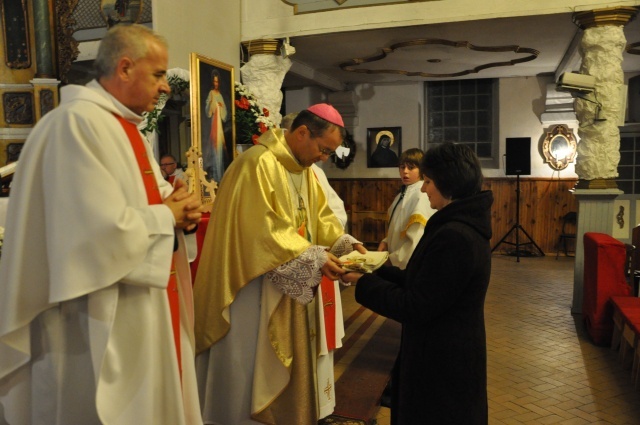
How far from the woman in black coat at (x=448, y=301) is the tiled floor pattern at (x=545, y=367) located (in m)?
1.55

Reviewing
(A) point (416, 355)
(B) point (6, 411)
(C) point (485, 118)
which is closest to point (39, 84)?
(B) point (6, 411)

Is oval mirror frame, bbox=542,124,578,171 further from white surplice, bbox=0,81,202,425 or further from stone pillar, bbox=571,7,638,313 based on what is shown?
white surplice, bbox=0,81,202,425

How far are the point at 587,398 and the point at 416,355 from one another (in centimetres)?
251

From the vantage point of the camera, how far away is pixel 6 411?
176cm

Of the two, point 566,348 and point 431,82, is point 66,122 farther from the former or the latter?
point 431,82

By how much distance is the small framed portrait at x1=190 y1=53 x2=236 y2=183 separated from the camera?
483cm

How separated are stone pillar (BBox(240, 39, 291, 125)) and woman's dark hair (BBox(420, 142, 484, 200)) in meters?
5.02

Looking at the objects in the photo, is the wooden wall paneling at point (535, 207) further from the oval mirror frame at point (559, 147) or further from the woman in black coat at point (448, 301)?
the woman in black coat at point (448, 301)

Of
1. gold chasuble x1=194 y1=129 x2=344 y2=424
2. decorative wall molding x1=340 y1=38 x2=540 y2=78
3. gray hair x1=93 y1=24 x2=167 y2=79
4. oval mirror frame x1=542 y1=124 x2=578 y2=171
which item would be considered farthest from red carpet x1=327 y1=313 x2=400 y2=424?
oval mirror frame x1=542 y1=124 x2=578 y2=171

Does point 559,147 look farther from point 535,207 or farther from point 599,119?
point 599,119

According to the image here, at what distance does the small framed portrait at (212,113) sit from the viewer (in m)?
4.83

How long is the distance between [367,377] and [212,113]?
266 cm

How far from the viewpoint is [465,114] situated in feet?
37.4

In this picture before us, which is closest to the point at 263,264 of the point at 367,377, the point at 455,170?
the point at 455,170
